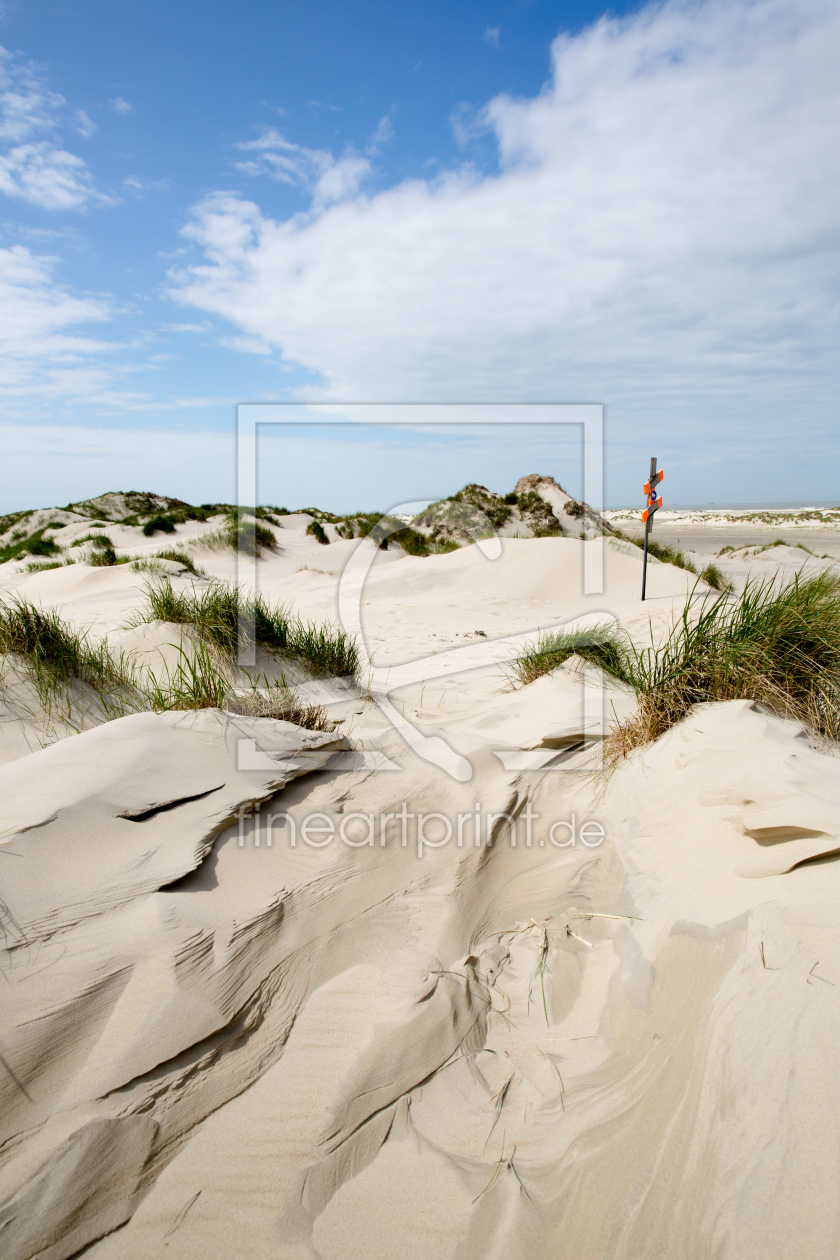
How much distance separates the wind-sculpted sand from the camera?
50.1 inches

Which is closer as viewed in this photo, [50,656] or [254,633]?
[50,656]

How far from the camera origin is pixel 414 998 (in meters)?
1.87

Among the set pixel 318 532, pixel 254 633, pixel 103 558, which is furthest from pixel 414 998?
pixel 318 532

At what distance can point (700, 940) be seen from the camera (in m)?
1.87

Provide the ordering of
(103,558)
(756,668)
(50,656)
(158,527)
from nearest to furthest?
1. (756,668)
2. (50,656)
3. (103,558)
4. (158,527)

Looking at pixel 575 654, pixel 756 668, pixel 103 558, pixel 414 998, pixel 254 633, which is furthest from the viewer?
pixel 103 558

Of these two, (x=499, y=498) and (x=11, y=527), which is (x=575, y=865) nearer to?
(x=499, y=498)

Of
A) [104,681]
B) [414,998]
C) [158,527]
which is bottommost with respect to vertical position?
[414,998]

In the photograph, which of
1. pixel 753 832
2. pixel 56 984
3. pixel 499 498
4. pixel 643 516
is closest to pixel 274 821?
pixel 56 984

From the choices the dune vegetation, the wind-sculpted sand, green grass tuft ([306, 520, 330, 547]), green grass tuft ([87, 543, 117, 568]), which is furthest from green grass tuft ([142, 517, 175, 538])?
the dune vegetation

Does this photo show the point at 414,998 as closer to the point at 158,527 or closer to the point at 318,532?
the point at 318,532

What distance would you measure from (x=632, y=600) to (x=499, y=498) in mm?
7913

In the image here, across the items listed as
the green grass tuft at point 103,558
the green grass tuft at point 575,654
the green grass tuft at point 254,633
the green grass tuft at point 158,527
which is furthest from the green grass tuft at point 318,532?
the green grass tuft at point 575,654

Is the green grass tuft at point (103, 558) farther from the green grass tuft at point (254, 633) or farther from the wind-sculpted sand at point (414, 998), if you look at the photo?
the wind-sculpted sand at point (414, 998)
